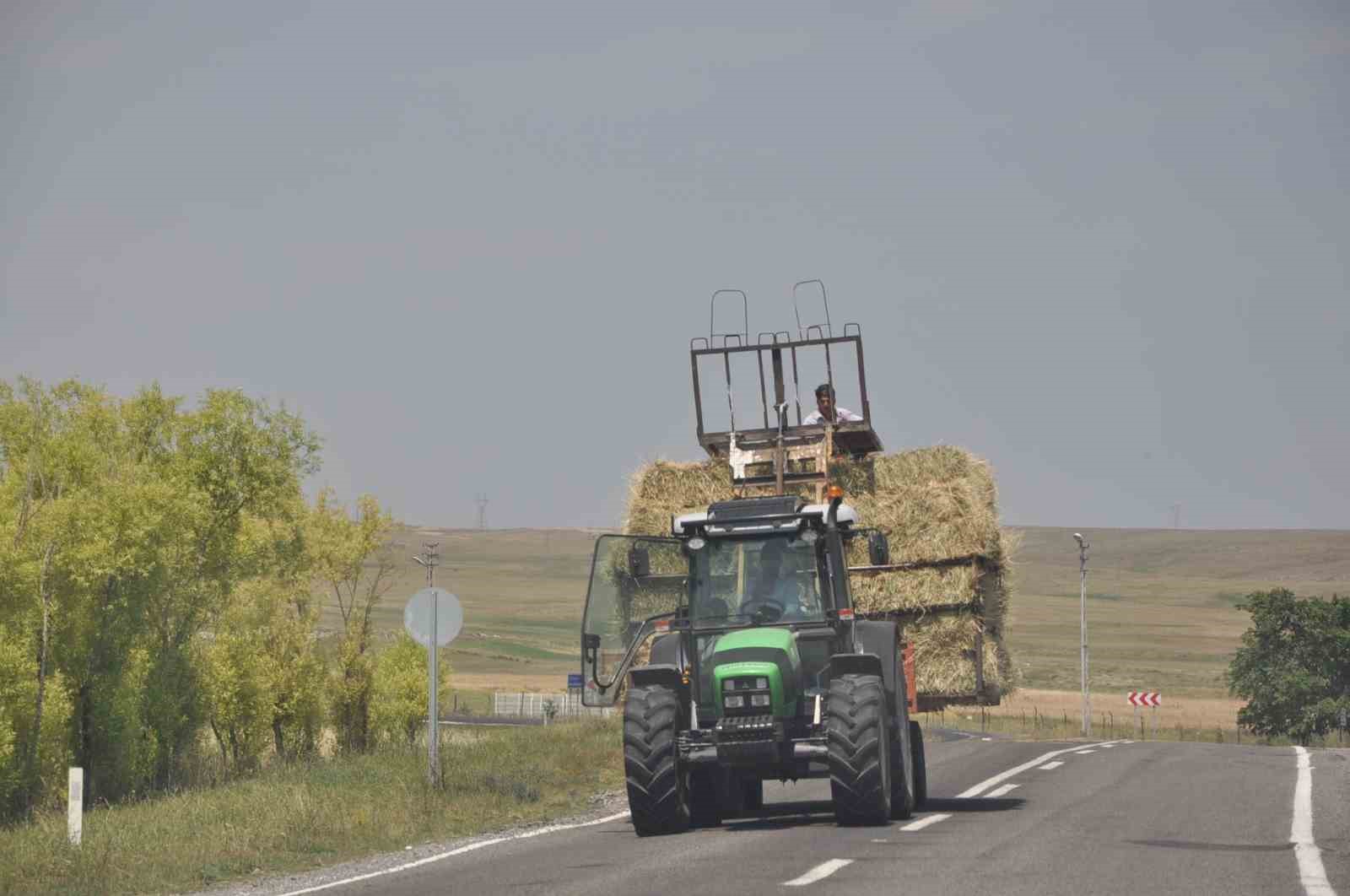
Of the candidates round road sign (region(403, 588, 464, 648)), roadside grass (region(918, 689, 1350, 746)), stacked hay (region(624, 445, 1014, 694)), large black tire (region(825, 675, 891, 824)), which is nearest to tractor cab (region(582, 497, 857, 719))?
large black tire (region(825, 675, 891, 824))

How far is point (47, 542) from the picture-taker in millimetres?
40750

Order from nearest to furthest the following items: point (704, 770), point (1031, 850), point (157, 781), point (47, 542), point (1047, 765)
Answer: point (1031, 850) → point (704, 770) → point (1047, 765) → point (47, 542) → point (157, 781)

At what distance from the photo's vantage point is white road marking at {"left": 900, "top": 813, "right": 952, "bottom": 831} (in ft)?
47.3

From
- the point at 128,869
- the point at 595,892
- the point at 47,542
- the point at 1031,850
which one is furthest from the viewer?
the point at 47,542

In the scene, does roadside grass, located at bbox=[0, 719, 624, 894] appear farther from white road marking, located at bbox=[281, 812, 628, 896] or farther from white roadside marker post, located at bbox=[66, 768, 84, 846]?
white road marking, located at bbox=[281, 812, 628, 896]

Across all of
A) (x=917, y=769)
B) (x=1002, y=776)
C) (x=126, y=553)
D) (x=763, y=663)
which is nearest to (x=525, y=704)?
(x=126, y=553)

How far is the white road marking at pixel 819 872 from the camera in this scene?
1071 cm

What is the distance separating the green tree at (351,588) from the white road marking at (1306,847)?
148ft

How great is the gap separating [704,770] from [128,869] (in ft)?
17.2

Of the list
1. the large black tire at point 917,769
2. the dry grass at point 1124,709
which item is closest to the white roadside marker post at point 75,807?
the large black tire at point 917,769

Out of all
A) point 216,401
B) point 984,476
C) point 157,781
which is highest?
point 216,401

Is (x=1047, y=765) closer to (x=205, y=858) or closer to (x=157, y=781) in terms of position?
(x=205, y=858)

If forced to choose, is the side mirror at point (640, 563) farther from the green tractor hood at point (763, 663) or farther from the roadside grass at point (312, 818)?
the roadside grass at point (312, 818)

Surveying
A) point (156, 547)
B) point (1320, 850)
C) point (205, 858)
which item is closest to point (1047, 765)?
point (1320, 850)
